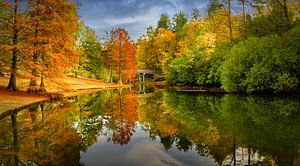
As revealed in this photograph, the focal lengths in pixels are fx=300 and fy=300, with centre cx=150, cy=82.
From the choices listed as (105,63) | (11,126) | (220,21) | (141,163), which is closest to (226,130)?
(141,163)

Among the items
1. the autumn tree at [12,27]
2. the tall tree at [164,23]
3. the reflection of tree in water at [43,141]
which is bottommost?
the reflection of tree in water at [43,141]

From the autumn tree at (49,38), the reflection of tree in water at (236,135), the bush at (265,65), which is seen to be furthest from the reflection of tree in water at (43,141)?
the bush at (265,65)

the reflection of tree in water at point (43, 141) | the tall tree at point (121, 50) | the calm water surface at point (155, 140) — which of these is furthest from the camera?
the tall tree at point (121, 50)

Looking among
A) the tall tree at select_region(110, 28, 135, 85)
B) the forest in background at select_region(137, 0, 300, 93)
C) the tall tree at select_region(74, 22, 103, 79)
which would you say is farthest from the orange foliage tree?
the forest in background at select_region(137, 0, 300, 93)

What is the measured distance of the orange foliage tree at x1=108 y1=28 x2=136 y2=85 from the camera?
6187 cm

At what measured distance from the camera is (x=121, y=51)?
6203cm

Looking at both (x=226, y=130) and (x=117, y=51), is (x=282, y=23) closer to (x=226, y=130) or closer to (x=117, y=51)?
(x=226, y=130)

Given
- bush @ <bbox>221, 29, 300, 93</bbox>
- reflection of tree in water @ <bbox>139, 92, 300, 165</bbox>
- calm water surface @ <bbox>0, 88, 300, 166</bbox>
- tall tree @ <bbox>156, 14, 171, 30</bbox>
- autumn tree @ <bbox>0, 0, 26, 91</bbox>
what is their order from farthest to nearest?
1. tall tree @ <bbox>156, 14, 171, 30</bbox>
2. autumn tree @ <bbox>0, 0, 26, 91</bbox>
3. bush @ <bbox>221, 29, 300, 93</bbox>
4. calm water surface @ <bbox>0, 88, 300, 166</bbox>
5. reflection of tree in water @ <bbox>139, 92, 300, 165</bbox>

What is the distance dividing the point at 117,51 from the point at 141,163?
179ft

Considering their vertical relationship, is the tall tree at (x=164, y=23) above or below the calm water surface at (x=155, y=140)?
above

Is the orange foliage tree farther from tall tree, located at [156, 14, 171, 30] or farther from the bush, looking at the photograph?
tall tree, located at [156, 14, 171, 30]

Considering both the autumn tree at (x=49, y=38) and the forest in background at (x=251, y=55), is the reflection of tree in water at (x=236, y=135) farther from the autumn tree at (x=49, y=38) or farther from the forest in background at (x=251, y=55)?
the autumn tree at (x=49, y=38)

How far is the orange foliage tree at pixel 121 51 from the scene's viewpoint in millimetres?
61869

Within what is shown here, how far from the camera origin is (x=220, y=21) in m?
44.4
